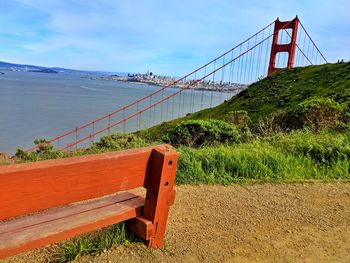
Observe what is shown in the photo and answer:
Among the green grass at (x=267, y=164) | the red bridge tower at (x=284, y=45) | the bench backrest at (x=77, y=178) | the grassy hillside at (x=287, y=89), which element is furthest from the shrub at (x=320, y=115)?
the red bridge tower at (x=284, y=45)

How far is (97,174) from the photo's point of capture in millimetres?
1858

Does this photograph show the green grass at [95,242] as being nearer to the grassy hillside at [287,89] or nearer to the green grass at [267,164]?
the green grass at [267,164]

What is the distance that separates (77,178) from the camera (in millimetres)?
1767

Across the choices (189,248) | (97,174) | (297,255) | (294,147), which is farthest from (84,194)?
(294,147)

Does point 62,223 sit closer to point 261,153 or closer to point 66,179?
point 66,179

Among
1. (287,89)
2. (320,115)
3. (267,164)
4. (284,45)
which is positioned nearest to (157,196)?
(267,164)

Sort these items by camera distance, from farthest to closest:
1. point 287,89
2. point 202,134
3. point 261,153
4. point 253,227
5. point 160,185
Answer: point 287,89, point 202,134, point 261,153, point 253,227, point 160,185

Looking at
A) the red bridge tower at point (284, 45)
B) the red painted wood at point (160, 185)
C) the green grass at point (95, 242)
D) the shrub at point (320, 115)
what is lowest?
the green grass at point (95, 242)

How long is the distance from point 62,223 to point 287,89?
19.5 meters

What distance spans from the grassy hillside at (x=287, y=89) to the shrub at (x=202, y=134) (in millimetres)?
8419

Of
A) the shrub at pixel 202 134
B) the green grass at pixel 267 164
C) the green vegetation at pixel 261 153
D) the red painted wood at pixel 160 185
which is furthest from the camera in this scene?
the shrub at pixel 202 134

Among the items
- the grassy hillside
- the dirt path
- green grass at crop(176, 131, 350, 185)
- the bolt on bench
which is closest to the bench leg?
the bolt on bench

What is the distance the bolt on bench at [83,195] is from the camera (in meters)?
1.58

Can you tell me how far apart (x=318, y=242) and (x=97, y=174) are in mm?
1857
